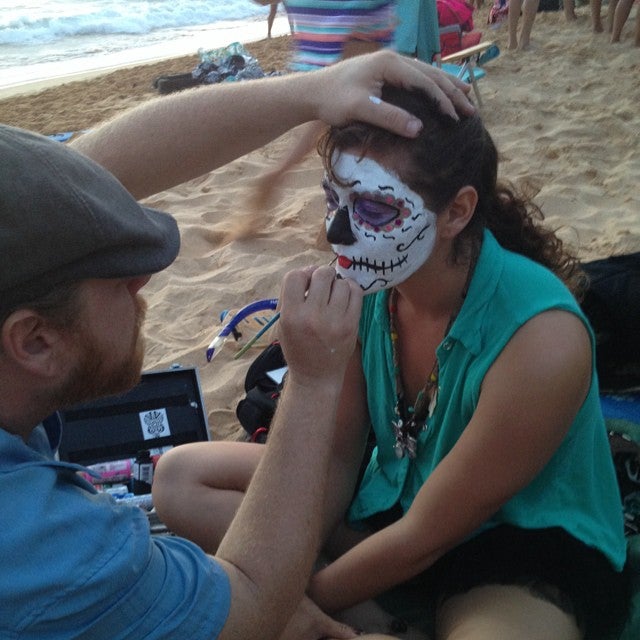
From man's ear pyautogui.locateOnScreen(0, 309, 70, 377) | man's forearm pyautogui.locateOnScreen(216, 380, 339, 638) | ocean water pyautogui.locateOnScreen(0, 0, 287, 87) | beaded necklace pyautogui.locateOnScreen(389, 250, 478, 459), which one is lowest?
ocean water pyautogui.locateOnScreen(0, 0, 287, 87)

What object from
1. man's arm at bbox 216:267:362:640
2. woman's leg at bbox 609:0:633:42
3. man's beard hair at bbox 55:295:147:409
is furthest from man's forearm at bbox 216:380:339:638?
woman's leg at bbox 609:0:633:42

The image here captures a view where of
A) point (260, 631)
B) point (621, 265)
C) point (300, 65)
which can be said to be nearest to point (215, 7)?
point (300, 65)

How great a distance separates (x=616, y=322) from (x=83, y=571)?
1.79m

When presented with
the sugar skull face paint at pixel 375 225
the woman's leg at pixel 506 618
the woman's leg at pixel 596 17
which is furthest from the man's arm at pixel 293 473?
the woman's leg at pixel 596 17

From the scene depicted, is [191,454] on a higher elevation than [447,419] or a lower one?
lower

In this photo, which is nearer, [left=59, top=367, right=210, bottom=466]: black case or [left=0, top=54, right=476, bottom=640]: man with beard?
[left=0, top=54, right=476, bottom=640]: man with beard

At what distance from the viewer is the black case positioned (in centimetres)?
246

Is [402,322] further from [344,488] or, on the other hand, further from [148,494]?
[148,494]

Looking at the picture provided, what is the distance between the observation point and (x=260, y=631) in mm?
1221

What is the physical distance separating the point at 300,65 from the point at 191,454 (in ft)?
10.6

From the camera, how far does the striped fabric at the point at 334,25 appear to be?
4.27 metres

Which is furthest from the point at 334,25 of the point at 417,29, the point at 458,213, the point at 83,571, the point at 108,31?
the point at 108,31

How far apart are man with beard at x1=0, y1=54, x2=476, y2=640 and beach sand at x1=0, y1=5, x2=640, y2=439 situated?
57.9 inches

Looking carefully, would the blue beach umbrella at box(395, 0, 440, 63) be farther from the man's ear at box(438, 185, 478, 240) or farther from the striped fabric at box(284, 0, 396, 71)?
the man's ear at box(438, 185, 478, 240)
